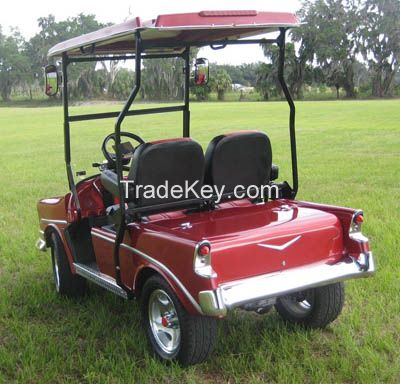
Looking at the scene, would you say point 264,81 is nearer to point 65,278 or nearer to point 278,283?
point 65,278

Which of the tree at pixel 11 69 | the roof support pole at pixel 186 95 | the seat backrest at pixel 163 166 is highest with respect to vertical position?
the tree at pixel 11 69

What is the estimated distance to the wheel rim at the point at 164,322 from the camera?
11.5ft

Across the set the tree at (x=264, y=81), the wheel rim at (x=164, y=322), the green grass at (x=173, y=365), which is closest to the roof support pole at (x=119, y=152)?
the wheel rim at (x=164, y=322)

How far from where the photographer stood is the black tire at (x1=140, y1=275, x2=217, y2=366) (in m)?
3.32

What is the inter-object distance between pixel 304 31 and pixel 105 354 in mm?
68601

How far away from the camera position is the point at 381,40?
6631cm

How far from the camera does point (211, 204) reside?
408cm

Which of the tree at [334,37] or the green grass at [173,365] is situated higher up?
the tree at [334,37]

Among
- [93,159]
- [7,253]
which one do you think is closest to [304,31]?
[93,159]

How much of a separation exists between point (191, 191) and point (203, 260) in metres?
0.86

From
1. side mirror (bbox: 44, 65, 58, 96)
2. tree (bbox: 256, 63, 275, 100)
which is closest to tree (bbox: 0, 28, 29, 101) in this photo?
tree (bbox: 256, 63, 275, 100)

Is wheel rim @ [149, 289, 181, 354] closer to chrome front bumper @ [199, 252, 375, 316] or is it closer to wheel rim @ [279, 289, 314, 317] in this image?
chrome front bumper @ [199, 252, 375, 316]

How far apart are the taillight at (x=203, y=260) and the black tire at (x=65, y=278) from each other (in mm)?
1790

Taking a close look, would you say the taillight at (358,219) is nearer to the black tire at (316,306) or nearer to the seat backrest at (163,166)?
the black tire at (316,306)
